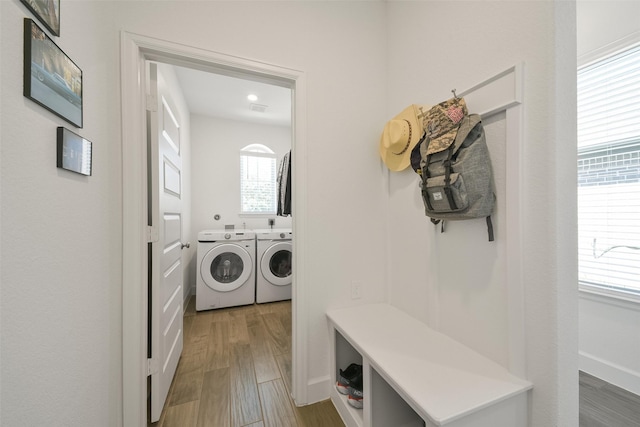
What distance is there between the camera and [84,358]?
34.3 inches

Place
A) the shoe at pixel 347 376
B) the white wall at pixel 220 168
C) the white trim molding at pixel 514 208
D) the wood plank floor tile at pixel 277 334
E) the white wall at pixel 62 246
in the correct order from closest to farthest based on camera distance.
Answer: the white wall at pixel 62 246, the white trim molding at pixel 514 208, the shoe at pixel 347 376, the wood plank floor tile at pixel 277 334, the white wall at pixel 220 168

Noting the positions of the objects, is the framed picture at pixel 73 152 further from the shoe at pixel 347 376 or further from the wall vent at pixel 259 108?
the wall vent at pixel 259 108

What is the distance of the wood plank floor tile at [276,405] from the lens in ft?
4.37

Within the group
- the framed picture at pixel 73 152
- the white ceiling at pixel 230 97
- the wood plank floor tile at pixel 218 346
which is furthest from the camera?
the white ceiling at pixel 230 97

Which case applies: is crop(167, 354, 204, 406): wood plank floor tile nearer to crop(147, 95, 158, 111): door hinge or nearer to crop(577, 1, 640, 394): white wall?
crop(147, 95, 158, 111): door hinge

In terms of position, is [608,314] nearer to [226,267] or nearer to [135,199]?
[135,199]

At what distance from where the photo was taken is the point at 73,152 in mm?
806

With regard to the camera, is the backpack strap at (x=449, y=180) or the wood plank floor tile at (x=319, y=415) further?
the wood plank floor tile at (x=319, y=415)

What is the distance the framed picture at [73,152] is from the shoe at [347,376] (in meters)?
1.66

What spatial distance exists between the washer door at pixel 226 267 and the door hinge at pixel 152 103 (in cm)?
186

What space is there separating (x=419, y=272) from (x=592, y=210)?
60.3 inches

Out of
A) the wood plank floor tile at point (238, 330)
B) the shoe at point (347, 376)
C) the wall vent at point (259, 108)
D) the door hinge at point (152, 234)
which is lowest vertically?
the wood plank floor tile at point (238, 330)

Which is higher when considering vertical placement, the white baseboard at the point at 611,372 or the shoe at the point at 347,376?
the shoe at the point at 347,376

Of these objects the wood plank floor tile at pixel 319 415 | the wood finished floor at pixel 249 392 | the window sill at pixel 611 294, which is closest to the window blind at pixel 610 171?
the window sill at pixel 611 294
